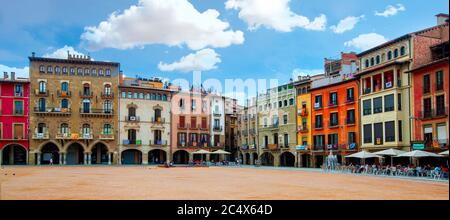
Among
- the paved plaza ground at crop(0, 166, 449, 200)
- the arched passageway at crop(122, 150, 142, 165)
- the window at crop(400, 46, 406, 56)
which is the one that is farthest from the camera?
the arched passageway at crop(122, 150, 142, 165)

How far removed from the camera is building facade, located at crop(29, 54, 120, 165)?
7144cm

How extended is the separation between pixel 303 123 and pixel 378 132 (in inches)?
702

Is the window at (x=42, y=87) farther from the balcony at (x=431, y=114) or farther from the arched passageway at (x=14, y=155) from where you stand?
the balcony at (x=431, y=114)

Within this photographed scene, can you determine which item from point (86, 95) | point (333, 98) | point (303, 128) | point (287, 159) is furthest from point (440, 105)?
point (86, 95)

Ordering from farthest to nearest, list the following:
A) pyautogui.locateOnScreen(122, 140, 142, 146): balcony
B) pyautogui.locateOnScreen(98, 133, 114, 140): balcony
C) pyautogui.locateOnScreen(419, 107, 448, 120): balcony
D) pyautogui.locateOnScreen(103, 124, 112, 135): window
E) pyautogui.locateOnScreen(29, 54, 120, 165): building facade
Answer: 1. pyautogui.locateOnScreen(122, 140, 142, 146): balcony
2. pyautogui.locateOnScreen(103, 124, 112, 135): window
3. pyautogui.locateOnScreen(98, 133, 114, 140): balcony
4. pyautogui.locateOnScreen(29, 54, 120, 165): building facade
5. pyautogui.locateOnScreen(419, 107, 448, 120): balcony

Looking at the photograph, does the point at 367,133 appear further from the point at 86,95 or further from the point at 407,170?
the point at 86,95

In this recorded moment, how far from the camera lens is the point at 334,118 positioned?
5972cm

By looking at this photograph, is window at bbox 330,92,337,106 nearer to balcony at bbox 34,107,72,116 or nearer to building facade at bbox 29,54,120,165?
building facade at bbox 29,54,120,165

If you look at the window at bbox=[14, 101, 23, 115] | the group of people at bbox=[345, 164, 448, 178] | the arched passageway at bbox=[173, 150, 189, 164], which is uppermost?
the window at bbox=[14, 101, 23, 115]

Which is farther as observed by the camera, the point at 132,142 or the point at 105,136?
the point at 132,142

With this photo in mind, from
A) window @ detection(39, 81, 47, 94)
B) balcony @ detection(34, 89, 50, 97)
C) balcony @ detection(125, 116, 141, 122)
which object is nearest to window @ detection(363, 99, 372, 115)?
balcony @ detection(125, 116, 141, 122)

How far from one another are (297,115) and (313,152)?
288 inches
